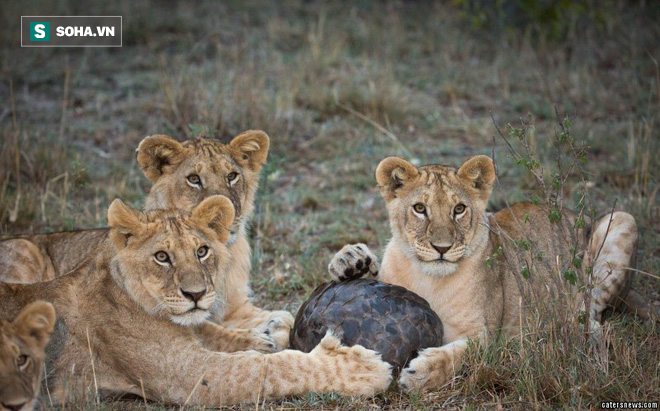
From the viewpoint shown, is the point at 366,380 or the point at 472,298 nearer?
the point at 366,380

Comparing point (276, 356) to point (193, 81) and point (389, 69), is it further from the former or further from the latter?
point (389, 69)

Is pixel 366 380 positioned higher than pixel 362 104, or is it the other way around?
pixel 362 104

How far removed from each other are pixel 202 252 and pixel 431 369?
1281 mm

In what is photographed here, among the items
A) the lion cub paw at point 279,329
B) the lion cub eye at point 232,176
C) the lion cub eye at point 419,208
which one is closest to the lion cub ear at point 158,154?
the lion cub eye at point 232,176

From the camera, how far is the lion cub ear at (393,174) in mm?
4948

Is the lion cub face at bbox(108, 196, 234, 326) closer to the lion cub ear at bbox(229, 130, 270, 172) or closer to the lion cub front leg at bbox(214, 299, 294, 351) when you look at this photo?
the lion cub front leg at bbox(214, 299, 294, 351)

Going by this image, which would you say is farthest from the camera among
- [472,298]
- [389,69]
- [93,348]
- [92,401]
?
[389,69]

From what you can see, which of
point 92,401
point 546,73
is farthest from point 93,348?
point 546,73

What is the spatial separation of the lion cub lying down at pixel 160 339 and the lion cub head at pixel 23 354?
1.61ft

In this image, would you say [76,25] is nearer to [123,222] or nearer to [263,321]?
[263,321]

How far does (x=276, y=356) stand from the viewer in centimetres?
436

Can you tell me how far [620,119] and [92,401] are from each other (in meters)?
7.07

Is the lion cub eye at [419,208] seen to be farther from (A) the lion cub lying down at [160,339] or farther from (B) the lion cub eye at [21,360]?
(B) the lion cub eye at [21,360]

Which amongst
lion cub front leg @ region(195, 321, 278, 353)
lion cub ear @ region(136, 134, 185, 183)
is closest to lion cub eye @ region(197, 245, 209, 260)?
lion cub front leg @ region(195, 321, 278, 353)
